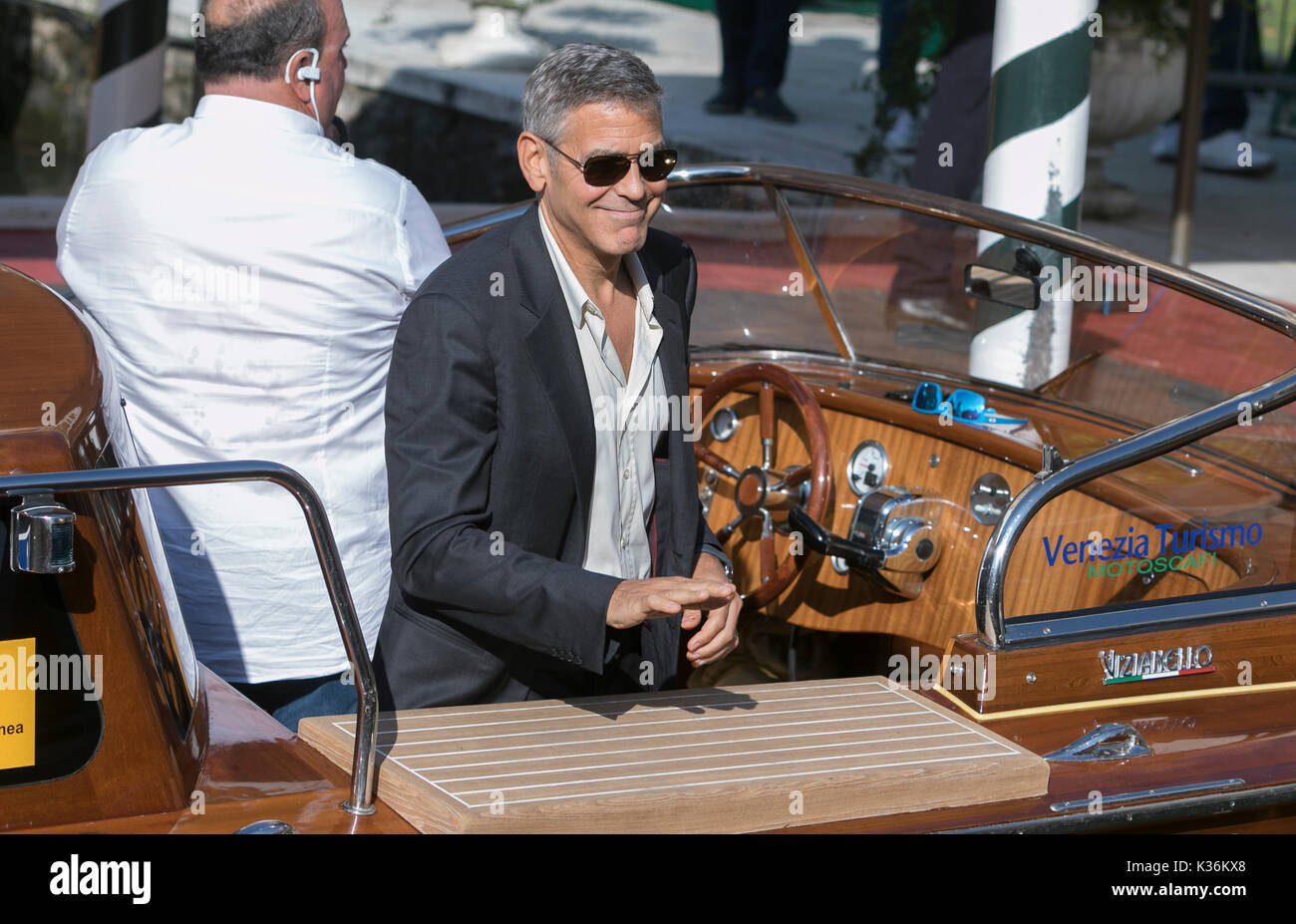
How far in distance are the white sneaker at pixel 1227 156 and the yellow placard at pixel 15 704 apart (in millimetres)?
10015

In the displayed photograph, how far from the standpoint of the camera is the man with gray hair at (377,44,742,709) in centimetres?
204

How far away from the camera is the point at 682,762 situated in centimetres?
196

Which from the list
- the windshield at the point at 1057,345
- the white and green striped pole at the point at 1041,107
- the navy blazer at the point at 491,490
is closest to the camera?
the navy blazer at the point at 491,490

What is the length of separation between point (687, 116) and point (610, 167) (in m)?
8.76

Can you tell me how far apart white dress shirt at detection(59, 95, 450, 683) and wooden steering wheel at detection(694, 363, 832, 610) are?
1016mm

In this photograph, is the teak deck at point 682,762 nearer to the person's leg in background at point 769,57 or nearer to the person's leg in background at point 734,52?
the person's leg in background at point 769,57

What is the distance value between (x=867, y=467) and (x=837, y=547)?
36 cm

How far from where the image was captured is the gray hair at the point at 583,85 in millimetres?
2139

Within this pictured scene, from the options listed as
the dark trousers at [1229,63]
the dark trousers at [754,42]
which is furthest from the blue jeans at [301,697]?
the dark trousers at [1229,63]

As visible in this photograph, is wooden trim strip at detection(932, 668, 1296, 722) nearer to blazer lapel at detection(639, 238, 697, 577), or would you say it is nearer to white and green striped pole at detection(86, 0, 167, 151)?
blazer lapel at detection(639, 238, 697, 577)
